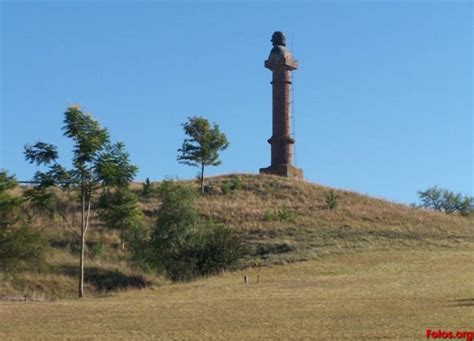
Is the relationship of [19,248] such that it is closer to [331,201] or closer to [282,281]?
[282,281]

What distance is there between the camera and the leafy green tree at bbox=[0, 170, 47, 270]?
115 feet

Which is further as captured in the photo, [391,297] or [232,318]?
[391,297]

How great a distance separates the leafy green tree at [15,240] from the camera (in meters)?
35.1

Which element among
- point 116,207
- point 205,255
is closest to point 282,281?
point 205,255

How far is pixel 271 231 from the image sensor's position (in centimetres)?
5341

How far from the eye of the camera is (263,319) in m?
21.2

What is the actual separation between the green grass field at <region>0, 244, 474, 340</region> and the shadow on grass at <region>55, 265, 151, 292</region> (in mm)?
3503

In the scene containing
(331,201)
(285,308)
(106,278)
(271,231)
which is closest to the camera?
(285,308)

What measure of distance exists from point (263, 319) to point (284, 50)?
51.3 metres

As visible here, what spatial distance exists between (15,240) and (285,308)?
16.6 metres

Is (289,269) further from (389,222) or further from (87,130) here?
(389,222)

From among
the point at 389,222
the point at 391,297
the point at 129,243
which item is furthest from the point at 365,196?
the point at 391,297

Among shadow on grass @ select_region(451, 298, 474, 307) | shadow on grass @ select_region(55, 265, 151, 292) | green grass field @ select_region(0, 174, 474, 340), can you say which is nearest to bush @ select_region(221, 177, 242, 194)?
green grass field @ select_region(0, 174, 474, 340)

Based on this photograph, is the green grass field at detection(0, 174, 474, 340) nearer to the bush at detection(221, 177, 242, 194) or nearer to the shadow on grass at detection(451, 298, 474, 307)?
the shadow on grass at detection(451, 298, 474, 307)
